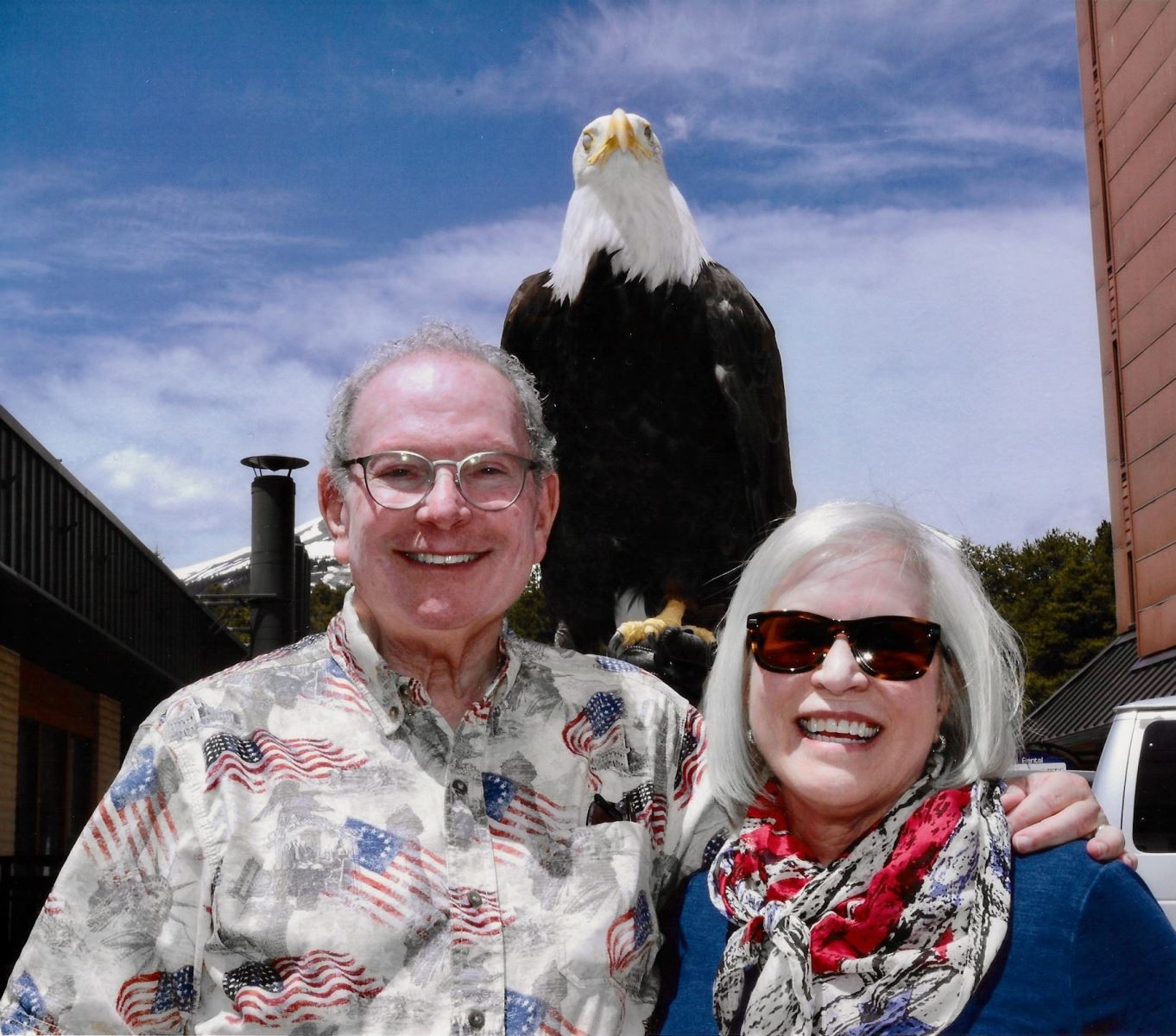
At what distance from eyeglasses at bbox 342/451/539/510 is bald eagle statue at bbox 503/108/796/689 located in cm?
159

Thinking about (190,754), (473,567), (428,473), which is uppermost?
A: (428,473)

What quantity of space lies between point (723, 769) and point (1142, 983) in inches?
22.8

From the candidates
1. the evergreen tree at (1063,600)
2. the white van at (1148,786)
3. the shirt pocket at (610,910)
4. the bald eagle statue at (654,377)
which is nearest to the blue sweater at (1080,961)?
the shirt pocket at (610,910)

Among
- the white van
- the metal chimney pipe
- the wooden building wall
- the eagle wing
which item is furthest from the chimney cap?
the wooden building wall

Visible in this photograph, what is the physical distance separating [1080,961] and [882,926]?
0.23 m

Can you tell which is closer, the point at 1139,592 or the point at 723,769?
the point at 723,769

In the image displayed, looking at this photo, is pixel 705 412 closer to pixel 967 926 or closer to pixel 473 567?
pixel 473 567

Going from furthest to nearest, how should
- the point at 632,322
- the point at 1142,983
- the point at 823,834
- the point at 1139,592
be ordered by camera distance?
the point at 1139,592 → the point at 632,322 → the point at 823,834 → the point at 1142,983

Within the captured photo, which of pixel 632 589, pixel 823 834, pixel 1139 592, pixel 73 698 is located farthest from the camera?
pixel 1139 592

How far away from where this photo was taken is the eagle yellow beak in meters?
3.37

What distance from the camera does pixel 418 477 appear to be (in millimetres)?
1733

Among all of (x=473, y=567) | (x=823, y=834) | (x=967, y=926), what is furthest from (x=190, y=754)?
(x=967, y=926)

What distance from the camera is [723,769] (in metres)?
1.75

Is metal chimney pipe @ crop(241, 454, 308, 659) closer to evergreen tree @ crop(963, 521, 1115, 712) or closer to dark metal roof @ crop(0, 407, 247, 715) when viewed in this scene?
dark metal roof @ crop(0, 407, 247, 715)
